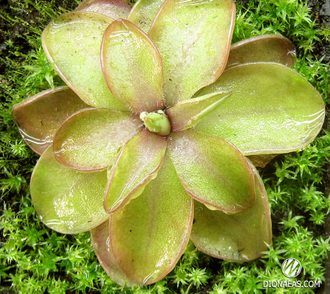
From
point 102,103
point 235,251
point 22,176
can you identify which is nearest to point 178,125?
point 102,103

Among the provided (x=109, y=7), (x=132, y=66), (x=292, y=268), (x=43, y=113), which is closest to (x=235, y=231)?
(x=292, y=268)

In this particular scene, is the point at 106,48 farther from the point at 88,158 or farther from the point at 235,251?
the point at 235,251

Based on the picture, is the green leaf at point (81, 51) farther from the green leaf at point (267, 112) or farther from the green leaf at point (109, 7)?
the green leaf at point (267, 112)

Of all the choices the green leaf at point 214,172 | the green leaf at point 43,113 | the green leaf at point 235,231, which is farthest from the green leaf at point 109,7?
the green leaf at point 235,231

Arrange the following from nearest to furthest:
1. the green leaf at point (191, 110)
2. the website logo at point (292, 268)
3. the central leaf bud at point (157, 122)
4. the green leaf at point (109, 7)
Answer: the green leaf at point (191, 110)
the central leaf bud at point (157, 122)
the website logo at point (292, 268)
the green leaf at point (109, 7)

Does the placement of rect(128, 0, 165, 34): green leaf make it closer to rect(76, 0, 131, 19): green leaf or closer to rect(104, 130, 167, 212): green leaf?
rect(76, 0, 131, 19): green leaf
